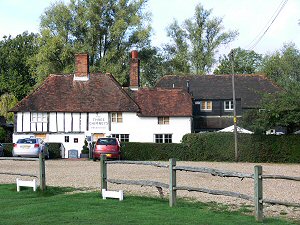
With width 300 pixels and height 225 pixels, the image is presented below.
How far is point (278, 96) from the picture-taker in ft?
A: 135

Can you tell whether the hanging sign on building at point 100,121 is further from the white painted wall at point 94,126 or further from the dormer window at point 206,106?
the dormer window at point 206,106

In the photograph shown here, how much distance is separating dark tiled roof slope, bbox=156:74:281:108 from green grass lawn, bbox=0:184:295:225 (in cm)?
4977

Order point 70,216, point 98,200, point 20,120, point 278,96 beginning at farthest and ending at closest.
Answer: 1. point 20,120
2. point 278,96
3. point 98,200
4. point 70,216

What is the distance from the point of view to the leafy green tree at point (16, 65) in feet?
270

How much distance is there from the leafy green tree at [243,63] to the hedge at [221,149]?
44724mm

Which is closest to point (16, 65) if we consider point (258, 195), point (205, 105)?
point (205, 105)

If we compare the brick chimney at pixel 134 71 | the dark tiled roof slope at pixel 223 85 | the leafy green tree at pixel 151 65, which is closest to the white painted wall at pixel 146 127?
the brick chimney at pixel 134 71

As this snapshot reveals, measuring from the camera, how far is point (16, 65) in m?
84.5

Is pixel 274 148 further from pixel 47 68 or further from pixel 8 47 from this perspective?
pixel 8 47

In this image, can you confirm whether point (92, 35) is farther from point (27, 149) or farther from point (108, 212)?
point (108, 212)

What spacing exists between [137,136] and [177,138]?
3.68 meters

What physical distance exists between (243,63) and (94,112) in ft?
140

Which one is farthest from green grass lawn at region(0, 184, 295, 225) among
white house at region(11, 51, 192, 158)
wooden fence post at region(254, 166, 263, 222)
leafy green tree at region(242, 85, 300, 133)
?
white house at region(11, 51, 192, 158)

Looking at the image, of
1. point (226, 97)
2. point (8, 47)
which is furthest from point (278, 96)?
point (8, 47)
